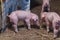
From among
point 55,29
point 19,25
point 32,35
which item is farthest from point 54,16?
point 19,25

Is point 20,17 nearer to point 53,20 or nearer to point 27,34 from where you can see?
point 27,34

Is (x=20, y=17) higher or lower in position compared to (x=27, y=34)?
higher

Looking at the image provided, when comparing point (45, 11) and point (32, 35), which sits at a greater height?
point (45, 11)

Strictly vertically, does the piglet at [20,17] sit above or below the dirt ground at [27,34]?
above

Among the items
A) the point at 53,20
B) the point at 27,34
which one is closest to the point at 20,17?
the point at 27,34

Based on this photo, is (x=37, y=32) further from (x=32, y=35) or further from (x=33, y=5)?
(x=33, y=5)

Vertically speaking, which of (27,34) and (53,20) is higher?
(53,20)

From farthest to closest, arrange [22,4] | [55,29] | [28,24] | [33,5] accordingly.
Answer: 1. [33,5]
2. [22,4]
3. [28,24]
4. [55,29]

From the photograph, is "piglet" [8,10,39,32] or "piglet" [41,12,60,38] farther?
"piglet" [8,10,39,32]

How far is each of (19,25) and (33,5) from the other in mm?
583

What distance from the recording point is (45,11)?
2111 millimetres

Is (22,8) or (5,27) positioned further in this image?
(22,8)

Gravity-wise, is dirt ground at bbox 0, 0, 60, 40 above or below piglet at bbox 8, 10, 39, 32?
below

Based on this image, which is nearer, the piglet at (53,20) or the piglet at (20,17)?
the piglet at (53,20)
